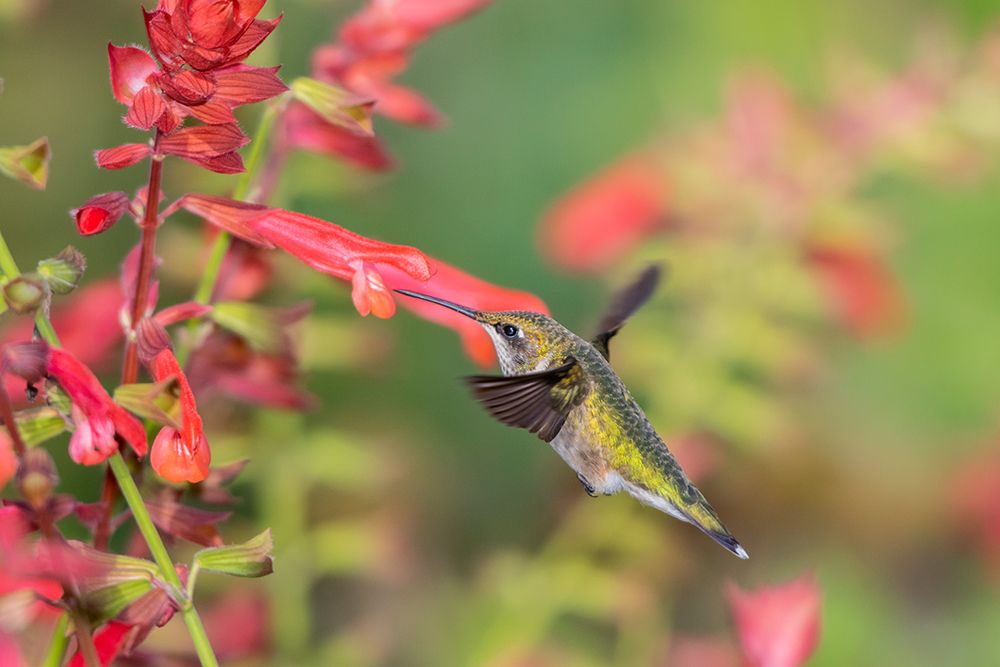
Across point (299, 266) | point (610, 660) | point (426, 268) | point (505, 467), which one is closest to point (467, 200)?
point (505, 467)

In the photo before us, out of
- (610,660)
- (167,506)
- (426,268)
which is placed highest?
(426,268)

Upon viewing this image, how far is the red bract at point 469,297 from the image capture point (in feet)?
5.43

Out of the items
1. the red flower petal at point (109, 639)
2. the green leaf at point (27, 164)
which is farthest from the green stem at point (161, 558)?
the green leaf at point (27, 164)

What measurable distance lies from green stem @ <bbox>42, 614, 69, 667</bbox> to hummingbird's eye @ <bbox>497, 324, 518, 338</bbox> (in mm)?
773

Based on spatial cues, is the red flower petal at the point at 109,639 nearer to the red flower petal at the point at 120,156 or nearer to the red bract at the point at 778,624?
the red flower petal at the point at 120,156

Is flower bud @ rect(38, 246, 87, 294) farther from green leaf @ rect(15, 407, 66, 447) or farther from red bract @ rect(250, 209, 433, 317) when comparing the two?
red bract @ rect(250, 209, 433, 317)

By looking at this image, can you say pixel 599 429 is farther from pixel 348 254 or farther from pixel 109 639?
pixel 109 639

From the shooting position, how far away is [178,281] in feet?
8.29

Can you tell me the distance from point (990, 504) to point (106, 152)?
2.86m

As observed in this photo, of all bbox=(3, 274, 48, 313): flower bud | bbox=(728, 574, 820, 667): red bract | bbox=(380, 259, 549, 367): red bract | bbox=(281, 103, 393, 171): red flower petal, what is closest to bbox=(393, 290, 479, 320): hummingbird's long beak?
bbox=(380, 259, 549, 367): red bract

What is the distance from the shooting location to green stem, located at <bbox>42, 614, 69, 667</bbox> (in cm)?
125

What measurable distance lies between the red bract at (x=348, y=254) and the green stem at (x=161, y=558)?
0.34 m

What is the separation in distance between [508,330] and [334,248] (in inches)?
17.0

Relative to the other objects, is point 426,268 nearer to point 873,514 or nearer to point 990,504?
point 990,504
